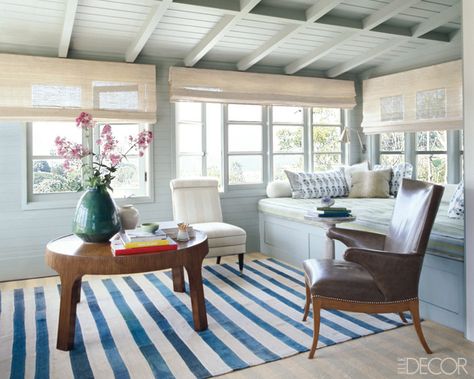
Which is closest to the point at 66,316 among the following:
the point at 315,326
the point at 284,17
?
the point at 315,326

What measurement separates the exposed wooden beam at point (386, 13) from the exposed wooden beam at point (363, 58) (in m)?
0.70

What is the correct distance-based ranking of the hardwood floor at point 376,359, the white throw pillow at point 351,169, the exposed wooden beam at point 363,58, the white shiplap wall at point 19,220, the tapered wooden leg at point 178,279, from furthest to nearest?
1. the white throw pillow at point 351,169
2. the exposed wooden beam at point 363,58
3. the white shiplap wall at point 19,220
4. the tapered wooden leg at point 178,279
5. the hardwood floor at point 376,359

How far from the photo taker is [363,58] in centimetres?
509

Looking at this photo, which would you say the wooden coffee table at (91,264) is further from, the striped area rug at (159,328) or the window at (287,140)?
the window at (287,140)

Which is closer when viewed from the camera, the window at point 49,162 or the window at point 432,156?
the window at point 49,162

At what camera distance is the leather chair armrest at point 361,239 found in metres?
3.01

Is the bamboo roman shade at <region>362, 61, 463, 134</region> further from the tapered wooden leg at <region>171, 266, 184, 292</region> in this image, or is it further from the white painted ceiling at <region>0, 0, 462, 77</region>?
the tapered wooden leg at <region>171, 266, 184, 292</region>

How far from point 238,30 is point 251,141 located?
1.47 metres

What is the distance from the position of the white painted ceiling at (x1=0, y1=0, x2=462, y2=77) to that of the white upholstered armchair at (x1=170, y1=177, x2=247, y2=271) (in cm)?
138

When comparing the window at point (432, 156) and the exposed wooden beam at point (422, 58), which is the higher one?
the exposed wooden beam at point (422, 58)

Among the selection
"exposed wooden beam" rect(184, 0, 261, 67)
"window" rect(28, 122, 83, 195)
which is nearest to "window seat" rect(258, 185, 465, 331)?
"exposed wooden beam" rect(184, 0, 261, 67)

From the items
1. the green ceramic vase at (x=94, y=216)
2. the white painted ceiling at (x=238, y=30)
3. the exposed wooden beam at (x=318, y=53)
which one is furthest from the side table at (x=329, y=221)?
the exposed wooden beam at (x=318, y=53)

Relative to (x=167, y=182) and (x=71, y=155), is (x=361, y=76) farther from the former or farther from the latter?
(x=71, y=155)

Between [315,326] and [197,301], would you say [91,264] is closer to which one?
[197,301]
